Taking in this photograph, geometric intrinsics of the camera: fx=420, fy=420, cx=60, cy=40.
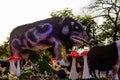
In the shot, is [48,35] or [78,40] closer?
[78,40]

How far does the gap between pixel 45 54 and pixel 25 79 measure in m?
23.3

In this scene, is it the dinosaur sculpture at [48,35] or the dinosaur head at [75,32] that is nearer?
the dinosaur head at [75,32]

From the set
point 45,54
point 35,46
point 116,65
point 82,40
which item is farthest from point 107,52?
point 45,54

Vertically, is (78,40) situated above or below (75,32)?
below

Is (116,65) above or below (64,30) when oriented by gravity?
below

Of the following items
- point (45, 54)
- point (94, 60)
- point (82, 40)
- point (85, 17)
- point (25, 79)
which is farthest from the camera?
point (85, 17)

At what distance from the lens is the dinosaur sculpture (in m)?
25.0

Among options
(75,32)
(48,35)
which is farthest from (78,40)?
(48,35)

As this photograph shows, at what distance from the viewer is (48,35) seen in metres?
25.4

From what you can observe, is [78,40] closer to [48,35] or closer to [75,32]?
[75,32]

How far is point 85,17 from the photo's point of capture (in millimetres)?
38969

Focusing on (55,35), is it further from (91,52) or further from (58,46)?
(91,52)

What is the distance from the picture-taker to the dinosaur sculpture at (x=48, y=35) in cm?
2497

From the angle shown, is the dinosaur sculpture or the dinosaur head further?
the dinosaur sculpture
